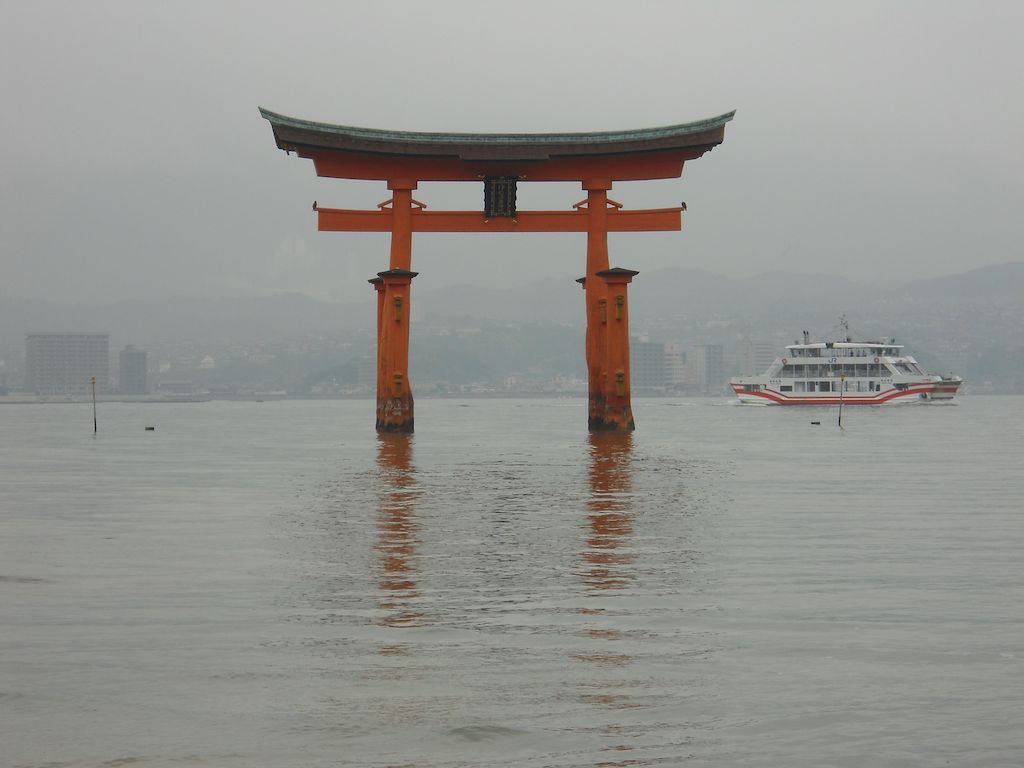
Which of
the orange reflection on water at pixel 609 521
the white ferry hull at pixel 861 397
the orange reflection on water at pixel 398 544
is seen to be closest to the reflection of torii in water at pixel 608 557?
the orange reflection on water at pixel 609 521

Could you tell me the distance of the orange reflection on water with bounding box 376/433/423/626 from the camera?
927cm

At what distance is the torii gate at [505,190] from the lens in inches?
1547

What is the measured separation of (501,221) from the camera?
134 ft

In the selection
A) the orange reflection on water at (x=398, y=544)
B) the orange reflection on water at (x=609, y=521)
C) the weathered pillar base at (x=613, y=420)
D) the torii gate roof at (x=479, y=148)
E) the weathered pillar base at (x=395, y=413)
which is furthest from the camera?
the weathered pillar base at (x=613, y=420)

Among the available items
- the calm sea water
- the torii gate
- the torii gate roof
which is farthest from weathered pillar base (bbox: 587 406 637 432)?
the calm sea water

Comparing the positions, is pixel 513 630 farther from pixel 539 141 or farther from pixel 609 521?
pixel 539 141

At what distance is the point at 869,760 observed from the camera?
5.45 metres

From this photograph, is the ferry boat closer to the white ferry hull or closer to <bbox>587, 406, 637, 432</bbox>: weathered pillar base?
the white ferry hull

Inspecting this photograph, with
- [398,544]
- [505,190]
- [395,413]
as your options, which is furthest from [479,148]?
[398,544]

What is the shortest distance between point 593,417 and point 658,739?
36.5 meters

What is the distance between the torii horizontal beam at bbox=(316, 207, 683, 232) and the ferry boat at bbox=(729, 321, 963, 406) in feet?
189

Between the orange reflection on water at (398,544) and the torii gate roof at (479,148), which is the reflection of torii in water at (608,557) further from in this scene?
the torii gate roof at (479,148)

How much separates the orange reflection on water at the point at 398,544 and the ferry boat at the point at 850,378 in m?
73.8

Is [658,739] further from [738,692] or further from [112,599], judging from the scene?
[112,599]
